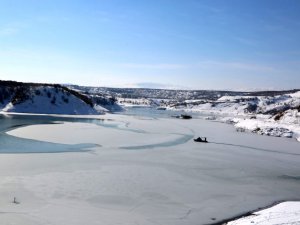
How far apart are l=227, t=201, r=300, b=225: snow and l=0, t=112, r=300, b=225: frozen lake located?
1.07 metres

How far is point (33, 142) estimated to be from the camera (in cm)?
3762

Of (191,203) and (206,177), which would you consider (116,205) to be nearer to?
(191,203)

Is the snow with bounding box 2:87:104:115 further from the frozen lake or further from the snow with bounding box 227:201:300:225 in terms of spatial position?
the snow with bounding box 227:201:300:225

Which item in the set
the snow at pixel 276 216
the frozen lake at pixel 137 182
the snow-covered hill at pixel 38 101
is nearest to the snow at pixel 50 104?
the snow-covered hill at pixel 38 101

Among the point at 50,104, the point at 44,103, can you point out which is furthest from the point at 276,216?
the point at 44,103

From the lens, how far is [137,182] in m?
22.9

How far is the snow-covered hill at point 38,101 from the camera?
3455 inches

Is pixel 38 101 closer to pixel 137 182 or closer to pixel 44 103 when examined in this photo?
pixel 44 103

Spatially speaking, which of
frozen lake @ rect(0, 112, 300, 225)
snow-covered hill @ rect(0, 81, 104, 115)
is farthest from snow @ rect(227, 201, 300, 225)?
snow-covered hill @ rect(0, 81, 104, 115)

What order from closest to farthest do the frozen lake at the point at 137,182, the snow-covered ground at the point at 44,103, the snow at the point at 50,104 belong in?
1. the frozen lake at the point at 137,182
2. the snow at the point at 50,104
3. the snow-covered ground at the point at 44,103

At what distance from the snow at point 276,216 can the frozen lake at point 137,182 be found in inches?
42.1

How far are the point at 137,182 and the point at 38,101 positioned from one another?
73.5 m

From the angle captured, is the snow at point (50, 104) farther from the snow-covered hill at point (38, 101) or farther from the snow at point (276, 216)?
the snow at point (276, 216)

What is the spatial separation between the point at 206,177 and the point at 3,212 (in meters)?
14.0
